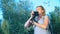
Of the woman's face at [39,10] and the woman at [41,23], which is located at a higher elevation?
the woman's face at [39,10]

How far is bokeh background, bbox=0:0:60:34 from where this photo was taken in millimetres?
1941

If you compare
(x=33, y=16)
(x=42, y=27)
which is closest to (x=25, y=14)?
(x=33, y=16)

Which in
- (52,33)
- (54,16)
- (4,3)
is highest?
(4,3)

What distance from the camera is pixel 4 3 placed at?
6.50ft

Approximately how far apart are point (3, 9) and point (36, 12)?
33 centimetres

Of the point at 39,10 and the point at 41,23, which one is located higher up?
the point at 39,10

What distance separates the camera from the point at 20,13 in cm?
196

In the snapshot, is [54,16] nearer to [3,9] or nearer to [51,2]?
[51,2]

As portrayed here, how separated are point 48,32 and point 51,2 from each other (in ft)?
0.96

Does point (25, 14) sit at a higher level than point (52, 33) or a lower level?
higher

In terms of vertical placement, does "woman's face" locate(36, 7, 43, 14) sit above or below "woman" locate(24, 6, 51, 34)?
above

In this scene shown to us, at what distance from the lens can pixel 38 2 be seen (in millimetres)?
1967

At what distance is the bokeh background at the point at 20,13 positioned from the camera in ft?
6.37

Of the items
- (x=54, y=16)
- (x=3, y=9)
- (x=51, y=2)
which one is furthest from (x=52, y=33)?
(x=3, y=9)
